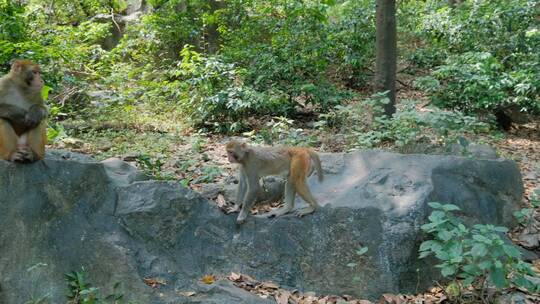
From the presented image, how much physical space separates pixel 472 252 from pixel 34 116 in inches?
174

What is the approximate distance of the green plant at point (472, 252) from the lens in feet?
15.8

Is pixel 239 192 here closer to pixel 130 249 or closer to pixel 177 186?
pixel 177 186

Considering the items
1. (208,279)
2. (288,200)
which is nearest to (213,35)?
(288,200)

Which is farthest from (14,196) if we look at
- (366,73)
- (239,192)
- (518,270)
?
(366,73)

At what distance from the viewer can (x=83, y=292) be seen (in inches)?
189

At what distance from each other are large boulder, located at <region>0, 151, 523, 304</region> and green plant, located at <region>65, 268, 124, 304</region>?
62mm

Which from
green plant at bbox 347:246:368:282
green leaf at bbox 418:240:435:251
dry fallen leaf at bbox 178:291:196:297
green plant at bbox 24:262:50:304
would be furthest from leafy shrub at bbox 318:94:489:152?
green plant at bbox 24:262:50:304

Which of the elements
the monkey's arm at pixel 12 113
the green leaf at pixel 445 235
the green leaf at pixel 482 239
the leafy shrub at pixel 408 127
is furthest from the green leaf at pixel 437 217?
the monkey's arm at pixel 12 113

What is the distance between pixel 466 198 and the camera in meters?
6.36

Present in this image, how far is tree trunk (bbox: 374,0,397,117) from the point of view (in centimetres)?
984

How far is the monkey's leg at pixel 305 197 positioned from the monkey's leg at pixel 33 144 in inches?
107

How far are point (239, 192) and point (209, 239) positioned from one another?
0.70m

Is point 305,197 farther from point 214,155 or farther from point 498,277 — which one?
point 214,155

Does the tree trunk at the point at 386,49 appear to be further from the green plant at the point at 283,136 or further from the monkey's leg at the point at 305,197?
the monkey's leg at the point at 305,197
